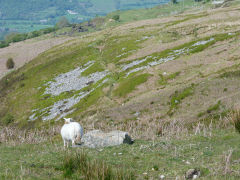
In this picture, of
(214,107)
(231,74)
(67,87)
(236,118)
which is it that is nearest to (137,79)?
(231,74)

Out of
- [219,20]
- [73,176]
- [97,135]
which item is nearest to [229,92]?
[97,135]

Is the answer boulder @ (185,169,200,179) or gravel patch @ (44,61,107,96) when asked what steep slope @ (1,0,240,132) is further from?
boulder @ (185,169,200,179)

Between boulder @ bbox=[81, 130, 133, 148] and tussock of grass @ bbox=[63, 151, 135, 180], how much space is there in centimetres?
999

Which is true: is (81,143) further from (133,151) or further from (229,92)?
(229,92)

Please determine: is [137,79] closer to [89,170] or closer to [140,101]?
[140,101]

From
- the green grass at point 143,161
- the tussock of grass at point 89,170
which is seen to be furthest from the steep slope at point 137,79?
the tussock of grass at point 89,170

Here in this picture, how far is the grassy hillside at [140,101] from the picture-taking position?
17516mm

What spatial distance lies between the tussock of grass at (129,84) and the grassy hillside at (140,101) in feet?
1.38

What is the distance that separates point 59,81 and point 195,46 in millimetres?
57149

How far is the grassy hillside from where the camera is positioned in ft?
57.5

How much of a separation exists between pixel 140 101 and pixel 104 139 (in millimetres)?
47210

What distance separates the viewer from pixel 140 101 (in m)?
72.1

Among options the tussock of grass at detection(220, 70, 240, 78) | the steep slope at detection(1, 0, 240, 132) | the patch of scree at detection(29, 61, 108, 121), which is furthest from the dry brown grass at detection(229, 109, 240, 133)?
the patch of scree at detection(29, 61, 108, 121)

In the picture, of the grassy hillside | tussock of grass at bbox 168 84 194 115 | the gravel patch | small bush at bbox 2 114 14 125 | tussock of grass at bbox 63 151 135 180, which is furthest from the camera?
the gravel patch
